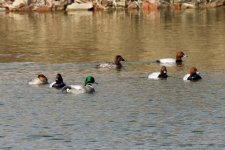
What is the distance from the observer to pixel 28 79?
58.5 meters

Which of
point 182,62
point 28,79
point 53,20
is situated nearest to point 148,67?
point 182,62

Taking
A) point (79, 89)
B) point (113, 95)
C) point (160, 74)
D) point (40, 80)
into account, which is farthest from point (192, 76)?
point (40, 80)

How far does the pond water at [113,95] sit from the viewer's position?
41375 mm

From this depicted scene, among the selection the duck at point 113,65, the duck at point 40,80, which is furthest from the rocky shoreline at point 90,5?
the duck at point 40,80

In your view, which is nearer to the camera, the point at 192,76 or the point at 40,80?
the point at 40,80

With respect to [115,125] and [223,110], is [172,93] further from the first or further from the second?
[115,125]

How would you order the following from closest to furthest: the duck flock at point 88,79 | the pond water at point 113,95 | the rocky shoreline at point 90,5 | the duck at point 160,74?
the pond water at point 113,95 < the duck flock at point 88,79 < the duck at point 160,74 < the rocky shoreline at point 90,5

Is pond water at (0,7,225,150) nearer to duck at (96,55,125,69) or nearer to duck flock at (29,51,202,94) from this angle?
duck flock at (29,51,202,94)

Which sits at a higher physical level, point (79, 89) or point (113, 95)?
point (79, 89)

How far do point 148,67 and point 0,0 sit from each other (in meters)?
89.0

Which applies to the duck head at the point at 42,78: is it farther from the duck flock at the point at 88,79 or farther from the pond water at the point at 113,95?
the pond water at the point at 113,95

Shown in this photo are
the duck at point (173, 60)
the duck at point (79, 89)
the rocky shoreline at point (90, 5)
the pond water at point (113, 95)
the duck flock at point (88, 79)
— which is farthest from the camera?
the rocky shoreline at point (90, 5)

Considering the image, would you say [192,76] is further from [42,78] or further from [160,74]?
[42,78]

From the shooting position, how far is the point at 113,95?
171ft
